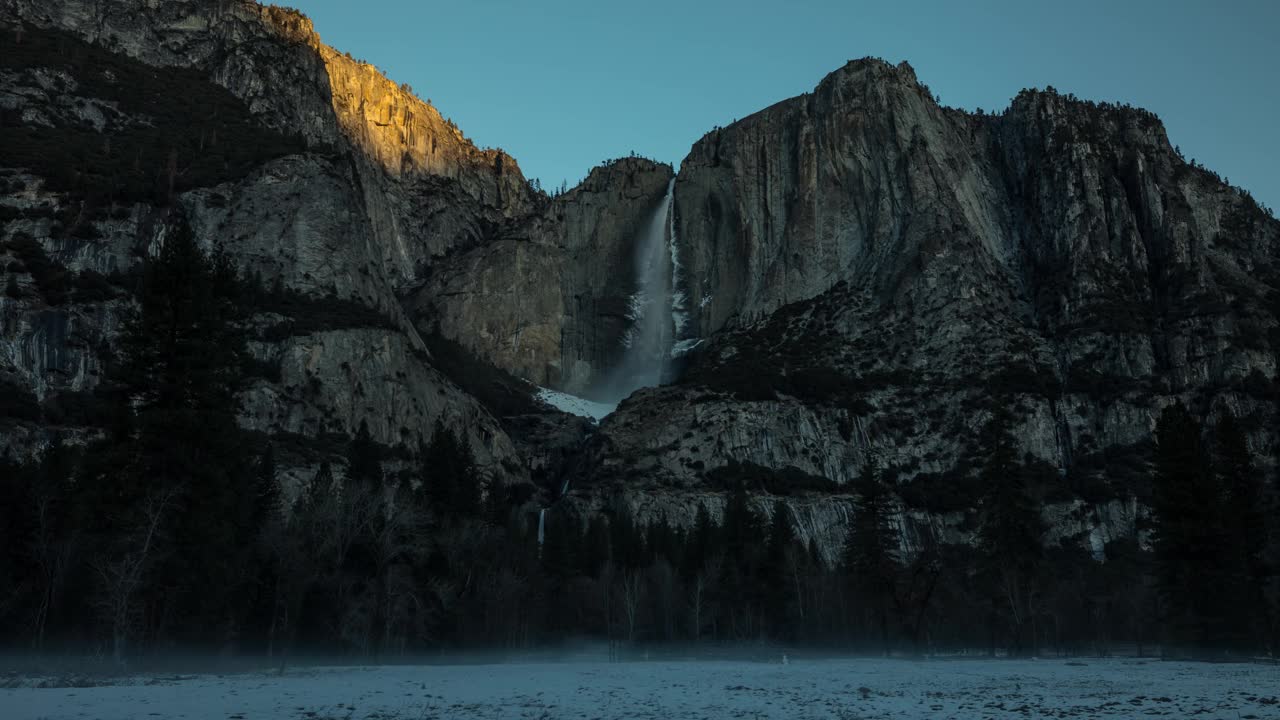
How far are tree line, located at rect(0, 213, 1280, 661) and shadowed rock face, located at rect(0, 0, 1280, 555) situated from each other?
28256mm

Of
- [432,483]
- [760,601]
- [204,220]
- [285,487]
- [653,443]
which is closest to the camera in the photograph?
[432,483]

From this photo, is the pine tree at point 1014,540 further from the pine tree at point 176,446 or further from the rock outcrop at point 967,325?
the rock outcrop at point 967,325

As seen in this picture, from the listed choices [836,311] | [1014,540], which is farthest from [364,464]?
[836,311]

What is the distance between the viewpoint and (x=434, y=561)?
76062 mm

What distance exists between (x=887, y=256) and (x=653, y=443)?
5565 centimetres

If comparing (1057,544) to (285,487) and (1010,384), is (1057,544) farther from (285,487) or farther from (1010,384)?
(285,487)

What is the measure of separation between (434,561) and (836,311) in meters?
117

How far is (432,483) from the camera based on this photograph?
285 feet

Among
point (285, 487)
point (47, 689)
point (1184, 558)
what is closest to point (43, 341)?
point (285, 487)

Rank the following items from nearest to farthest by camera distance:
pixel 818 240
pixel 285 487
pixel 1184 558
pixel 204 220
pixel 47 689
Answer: pixel 47 689 → pixel 1184 558 → pixel 285 487 → pixel 204 220 → pixel 818 240

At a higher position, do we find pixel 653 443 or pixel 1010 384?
pixel 1010 384

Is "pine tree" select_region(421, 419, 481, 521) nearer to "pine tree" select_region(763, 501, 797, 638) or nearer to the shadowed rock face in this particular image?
"pine tree" select_region(763, 501, 797, 638)

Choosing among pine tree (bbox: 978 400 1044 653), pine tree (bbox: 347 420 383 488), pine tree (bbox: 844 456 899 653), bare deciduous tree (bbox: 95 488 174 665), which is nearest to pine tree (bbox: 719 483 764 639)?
pine tree (bbox: 844 456 899 653)

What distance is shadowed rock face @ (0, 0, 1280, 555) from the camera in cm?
13175
